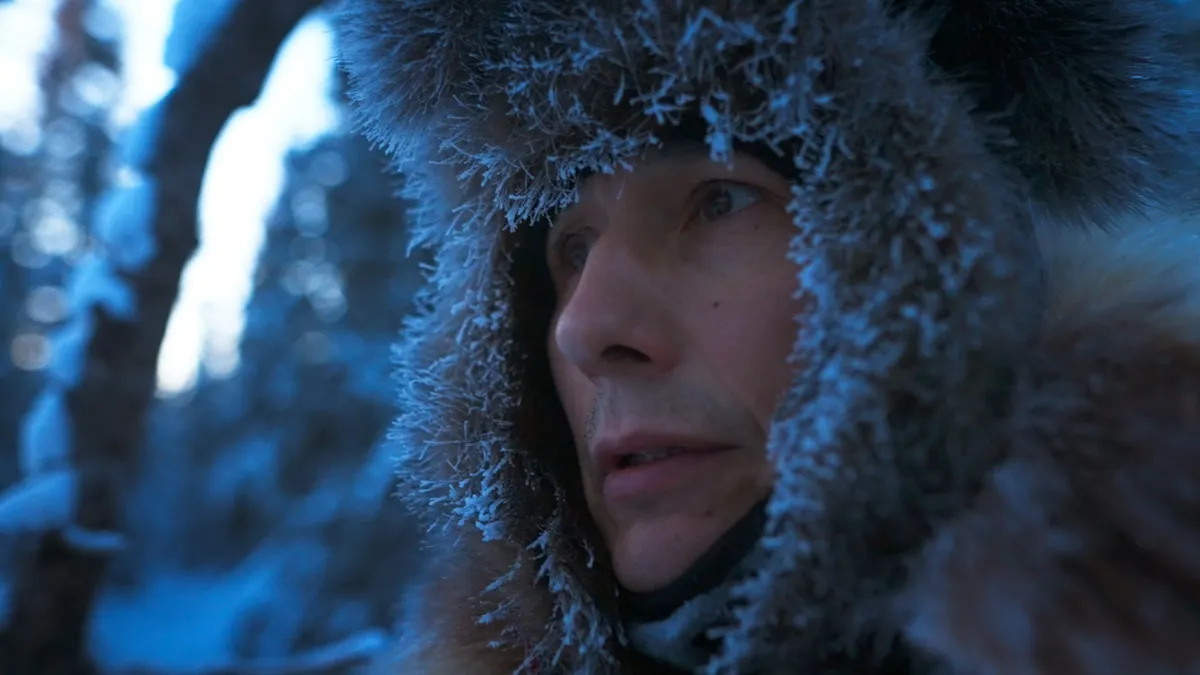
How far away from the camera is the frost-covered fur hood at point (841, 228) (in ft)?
2.53

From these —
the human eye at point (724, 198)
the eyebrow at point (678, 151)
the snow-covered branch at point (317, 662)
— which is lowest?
the snow-covered branch at point (317, 662)

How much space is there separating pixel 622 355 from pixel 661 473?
0.52 feet

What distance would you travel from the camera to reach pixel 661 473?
0.99 m

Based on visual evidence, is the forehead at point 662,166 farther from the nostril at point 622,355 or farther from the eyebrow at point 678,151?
the nostril at point 622,355

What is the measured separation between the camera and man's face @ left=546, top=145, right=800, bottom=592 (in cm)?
93

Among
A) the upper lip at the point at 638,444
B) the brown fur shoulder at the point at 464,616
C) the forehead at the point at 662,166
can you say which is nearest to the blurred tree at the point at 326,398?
the brown fur shoulder at the point at 464,616

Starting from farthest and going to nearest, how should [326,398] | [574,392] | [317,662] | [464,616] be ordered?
1. [326,398]
2. [317,662]
3. [464,616]
4. [574,392]

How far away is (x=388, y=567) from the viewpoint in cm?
528

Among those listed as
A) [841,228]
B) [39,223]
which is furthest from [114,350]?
[39,223]

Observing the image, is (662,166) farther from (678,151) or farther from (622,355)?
(622,355)

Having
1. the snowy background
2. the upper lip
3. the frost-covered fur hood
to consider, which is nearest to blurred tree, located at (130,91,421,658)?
the snowy background

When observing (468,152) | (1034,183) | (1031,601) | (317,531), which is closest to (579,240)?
(468,152)

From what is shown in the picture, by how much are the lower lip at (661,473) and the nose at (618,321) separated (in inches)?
4.5

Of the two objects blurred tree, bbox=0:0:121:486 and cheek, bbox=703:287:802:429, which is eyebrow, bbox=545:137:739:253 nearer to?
cheek, bbox=703:287:802:429
